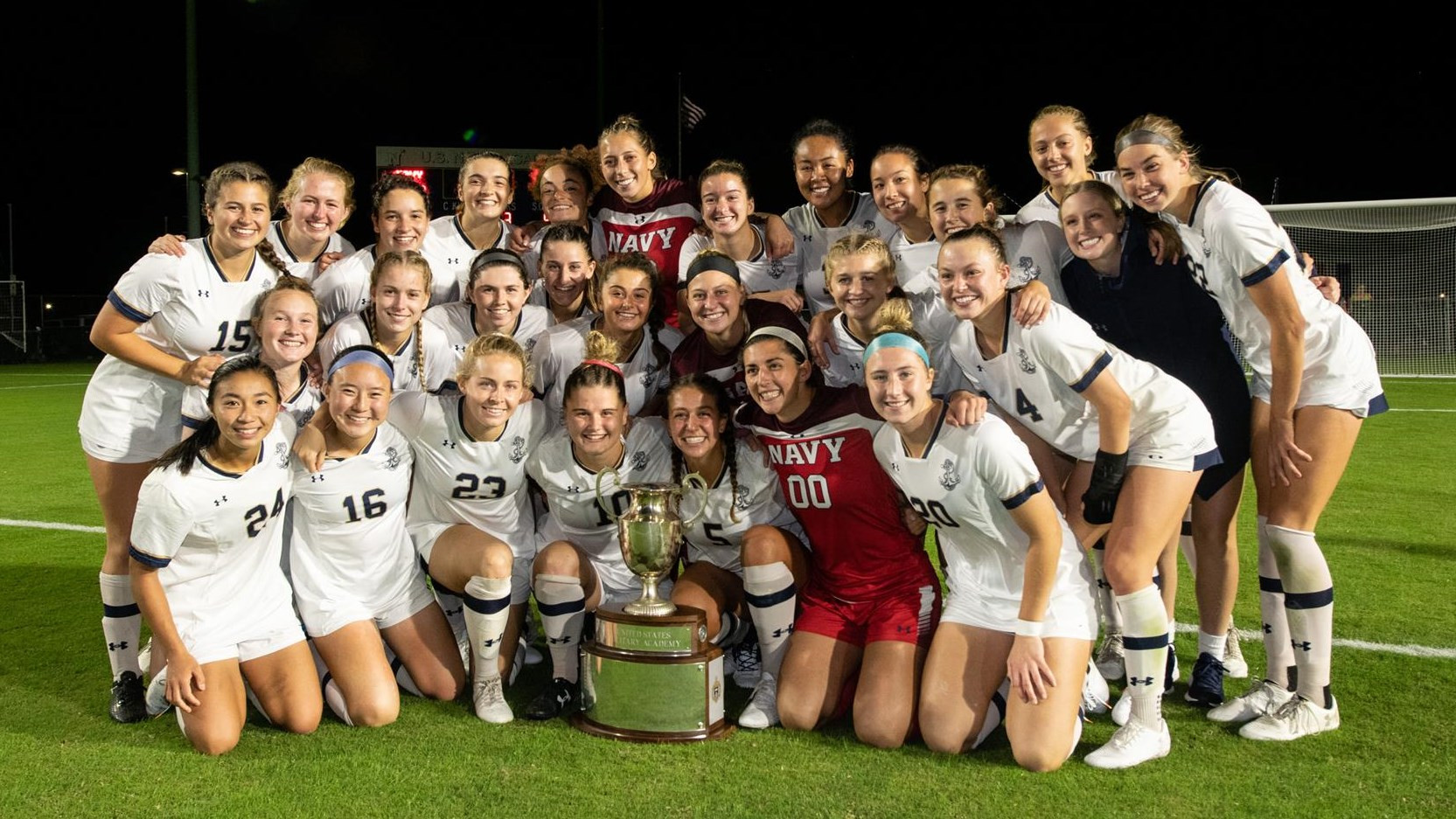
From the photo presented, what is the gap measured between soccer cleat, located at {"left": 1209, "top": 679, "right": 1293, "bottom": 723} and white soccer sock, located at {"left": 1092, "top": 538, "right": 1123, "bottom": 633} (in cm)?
53

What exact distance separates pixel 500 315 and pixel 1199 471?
7.79ft

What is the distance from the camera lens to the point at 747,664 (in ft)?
12.9

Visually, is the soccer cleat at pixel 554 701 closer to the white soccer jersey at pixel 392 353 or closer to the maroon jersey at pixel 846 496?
the maroon jersey at pixel 846 496

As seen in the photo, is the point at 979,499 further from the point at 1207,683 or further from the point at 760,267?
the point at 760,267

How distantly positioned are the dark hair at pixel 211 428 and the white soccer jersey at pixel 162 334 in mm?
552

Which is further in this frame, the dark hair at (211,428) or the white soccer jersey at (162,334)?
the white soccer jersey at (162,334)

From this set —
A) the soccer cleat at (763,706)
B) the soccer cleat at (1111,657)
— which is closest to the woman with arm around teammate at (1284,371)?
the soccer cleat at (1111,657)

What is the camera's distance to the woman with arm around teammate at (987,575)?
10.1ft

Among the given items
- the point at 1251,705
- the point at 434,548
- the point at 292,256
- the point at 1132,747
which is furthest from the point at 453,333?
the point at 1251,705

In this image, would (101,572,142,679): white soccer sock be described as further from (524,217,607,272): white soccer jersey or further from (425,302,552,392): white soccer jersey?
(524,217,607,272): white soccer jersey

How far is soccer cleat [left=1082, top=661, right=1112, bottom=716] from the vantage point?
3488mm

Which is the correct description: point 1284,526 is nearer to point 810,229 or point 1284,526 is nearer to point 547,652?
point 810,229

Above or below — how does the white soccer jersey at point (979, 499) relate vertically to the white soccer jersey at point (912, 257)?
below

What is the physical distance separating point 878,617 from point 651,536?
752 mm
